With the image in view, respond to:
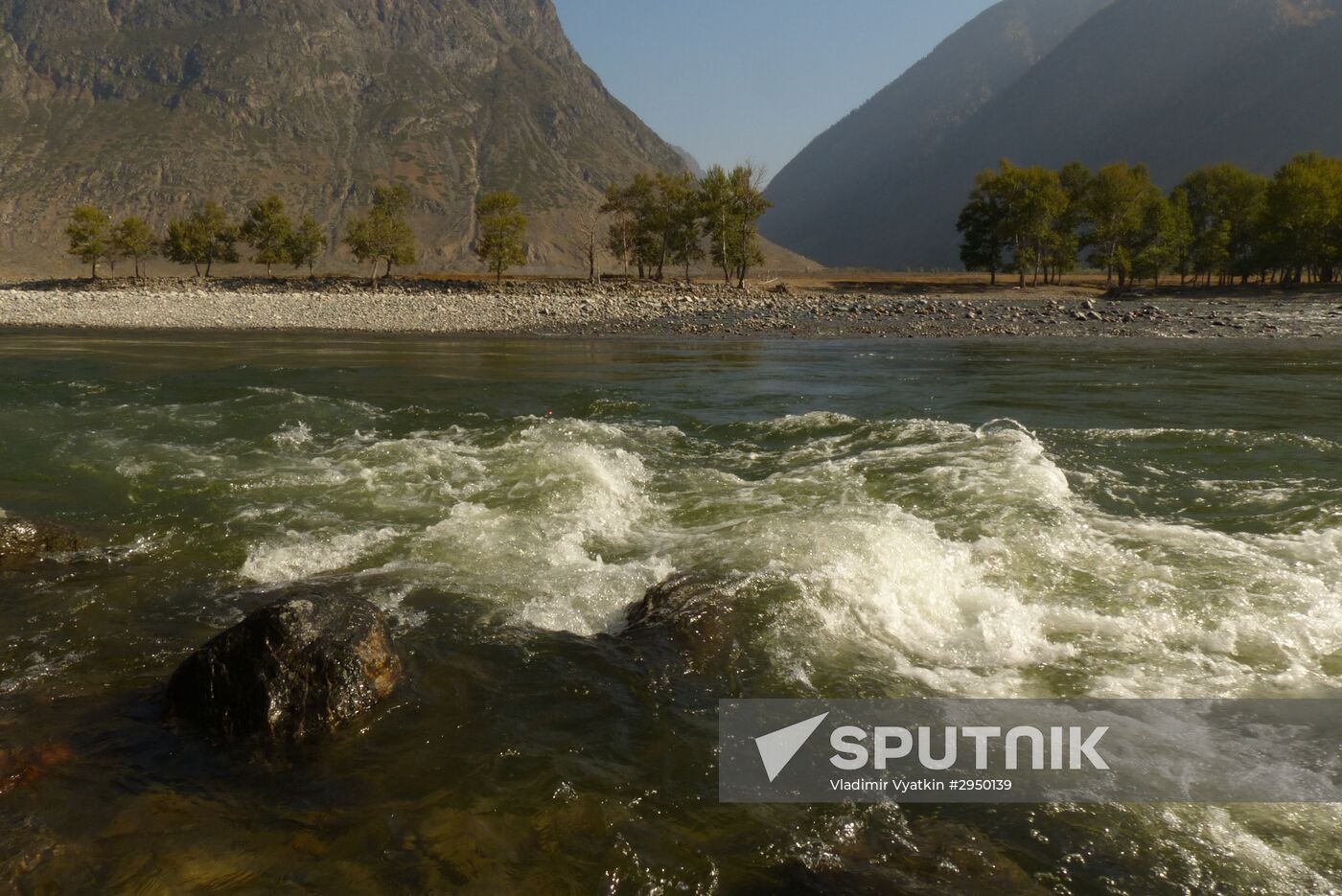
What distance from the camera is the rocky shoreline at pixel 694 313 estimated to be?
3359cm

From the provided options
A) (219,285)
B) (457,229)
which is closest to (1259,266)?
(219,285)

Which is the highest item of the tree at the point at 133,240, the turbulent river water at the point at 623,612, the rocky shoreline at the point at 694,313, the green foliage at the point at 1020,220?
the green foliage at the point at 1020,220

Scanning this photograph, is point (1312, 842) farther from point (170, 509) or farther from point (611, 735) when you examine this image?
point (170, 509)

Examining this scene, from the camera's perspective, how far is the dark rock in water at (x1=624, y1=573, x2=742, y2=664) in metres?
5.63

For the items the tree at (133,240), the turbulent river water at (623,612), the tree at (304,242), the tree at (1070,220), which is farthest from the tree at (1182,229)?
the tree at (133,240)

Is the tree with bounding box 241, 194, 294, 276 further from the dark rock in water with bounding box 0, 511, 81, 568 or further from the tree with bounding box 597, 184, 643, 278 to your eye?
the dark rock in water with bounding box 0, 511, 81, 568

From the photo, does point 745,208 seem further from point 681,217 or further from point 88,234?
point 88,234

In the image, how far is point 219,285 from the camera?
234 feet

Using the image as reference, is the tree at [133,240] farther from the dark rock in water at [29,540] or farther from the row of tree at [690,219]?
the dark rock in water at [29,540]

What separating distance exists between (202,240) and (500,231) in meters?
32.5

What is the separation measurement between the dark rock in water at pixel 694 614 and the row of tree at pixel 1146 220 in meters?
71.3

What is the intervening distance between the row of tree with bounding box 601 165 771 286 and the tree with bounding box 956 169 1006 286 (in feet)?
62.7

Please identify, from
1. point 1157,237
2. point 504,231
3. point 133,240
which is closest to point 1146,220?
point 1157,237

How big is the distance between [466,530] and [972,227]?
7539 centimetres
